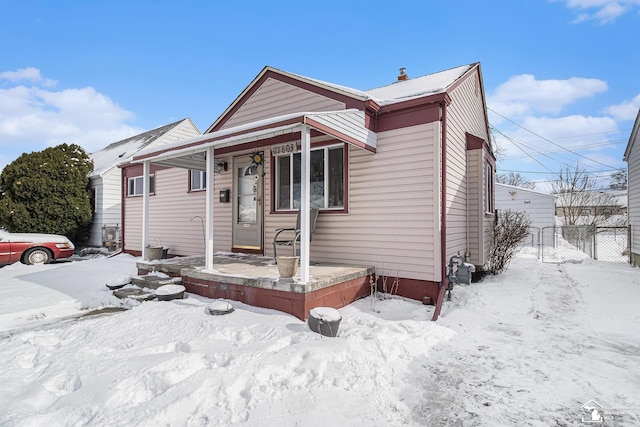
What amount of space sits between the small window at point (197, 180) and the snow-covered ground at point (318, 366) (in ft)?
13.7

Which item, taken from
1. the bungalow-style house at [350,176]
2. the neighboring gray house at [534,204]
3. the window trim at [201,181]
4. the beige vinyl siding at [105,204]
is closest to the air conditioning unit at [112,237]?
the beige vinyl siding at [105,204]

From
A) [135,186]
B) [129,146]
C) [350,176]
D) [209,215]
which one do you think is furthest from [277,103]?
[129,146]

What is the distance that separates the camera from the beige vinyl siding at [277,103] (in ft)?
20.3

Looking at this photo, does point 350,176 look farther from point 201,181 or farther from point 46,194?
point 46,194

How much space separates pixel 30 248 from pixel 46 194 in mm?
4266

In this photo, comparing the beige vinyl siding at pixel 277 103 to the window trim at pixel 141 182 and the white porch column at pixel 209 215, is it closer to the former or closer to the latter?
the white porch column at pixel 209 215

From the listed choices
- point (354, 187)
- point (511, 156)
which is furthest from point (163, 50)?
point (511, 156)

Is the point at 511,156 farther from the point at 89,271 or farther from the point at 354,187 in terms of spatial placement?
the point at 89,271

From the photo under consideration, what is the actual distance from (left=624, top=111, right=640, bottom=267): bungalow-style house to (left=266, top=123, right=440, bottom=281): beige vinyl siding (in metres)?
8.33

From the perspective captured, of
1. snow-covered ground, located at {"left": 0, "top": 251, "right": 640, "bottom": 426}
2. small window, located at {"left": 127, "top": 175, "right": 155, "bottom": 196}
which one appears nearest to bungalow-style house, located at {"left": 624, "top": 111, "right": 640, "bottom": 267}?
snow-covered ground, located at {"left": 0, "top": 251, "right": 640, "bottom": 426}

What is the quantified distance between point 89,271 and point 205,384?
6873mm

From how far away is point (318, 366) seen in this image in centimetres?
277

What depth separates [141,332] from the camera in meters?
3.62

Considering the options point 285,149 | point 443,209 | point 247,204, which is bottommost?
point 443,209
